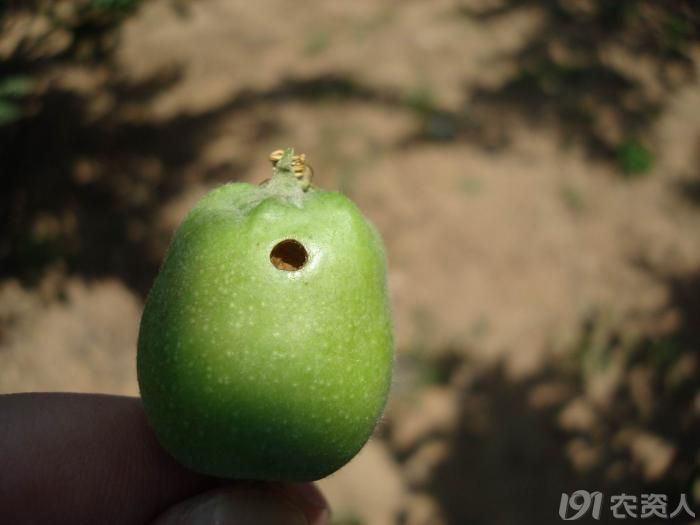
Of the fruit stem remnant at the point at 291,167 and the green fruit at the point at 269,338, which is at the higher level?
the fruit stem remnant at the point at 291,167

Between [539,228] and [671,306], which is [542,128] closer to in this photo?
[539,228]

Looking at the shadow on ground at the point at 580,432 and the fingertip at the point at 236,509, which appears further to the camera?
the shadow on ground at the point at 580,432

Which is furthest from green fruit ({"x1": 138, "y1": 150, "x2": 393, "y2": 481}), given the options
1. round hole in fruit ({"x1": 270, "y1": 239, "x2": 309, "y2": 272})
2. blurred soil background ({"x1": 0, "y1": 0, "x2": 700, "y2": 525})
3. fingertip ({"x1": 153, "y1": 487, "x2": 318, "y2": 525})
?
blurred soil background ({"x1": 0, "y1": 0, "x2": 700, "y2": 525})

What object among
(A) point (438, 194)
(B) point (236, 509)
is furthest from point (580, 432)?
(B) point (236, 509)

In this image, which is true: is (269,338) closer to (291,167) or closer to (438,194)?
(291,167)

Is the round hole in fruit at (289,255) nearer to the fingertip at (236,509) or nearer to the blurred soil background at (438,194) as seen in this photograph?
the fingertip at (236,509)

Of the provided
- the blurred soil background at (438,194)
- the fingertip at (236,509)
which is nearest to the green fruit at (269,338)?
the fingertip at (236,509)

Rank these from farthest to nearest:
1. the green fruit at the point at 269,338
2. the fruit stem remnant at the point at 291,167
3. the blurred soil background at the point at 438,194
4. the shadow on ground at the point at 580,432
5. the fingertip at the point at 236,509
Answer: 1. the blurred soil background at the point at 438,194
2. the shadow on ground at the point at 580,432
3. the fingertip at the point at 236,509
4. the fruit stem remnant at the point at 291,167
5. the green fruit at the point at 269,338
